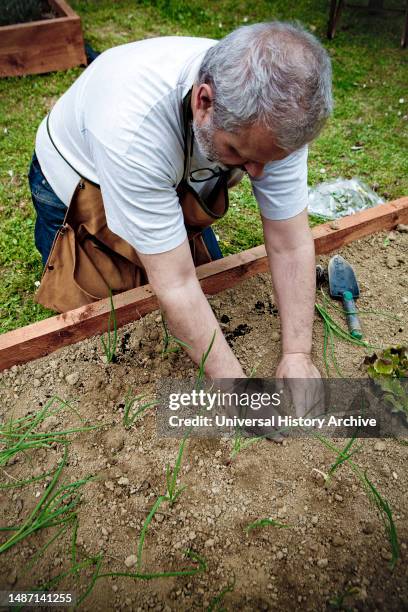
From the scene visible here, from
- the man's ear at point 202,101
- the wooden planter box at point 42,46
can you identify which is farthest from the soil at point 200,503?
the wooden planter box at point 42,46

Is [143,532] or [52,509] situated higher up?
[143,532]

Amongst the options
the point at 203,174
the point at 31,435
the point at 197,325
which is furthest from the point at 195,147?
the point at 31,435

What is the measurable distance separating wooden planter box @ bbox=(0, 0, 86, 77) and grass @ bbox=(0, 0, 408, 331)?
92 millimetres

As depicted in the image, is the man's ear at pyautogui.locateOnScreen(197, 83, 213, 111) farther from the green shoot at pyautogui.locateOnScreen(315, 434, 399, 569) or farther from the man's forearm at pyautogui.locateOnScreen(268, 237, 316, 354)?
the green shoot at pyautogui.locateOnScreen(315, 434, 399, 569)

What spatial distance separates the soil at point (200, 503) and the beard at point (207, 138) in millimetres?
855

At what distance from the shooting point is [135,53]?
5.91 ft

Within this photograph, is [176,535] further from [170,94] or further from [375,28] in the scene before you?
[375,28]

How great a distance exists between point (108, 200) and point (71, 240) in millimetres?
549

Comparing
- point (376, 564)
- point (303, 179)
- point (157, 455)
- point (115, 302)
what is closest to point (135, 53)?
point (303, 179)

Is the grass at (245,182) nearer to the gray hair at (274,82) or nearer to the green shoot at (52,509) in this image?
the green shoot at (52,509)

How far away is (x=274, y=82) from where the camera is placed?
1.41 metres

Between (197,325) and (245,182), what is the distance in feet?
6.21

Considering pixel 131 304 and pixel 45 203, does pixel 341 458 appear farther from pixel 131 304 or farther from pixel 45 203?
pixel 45 203

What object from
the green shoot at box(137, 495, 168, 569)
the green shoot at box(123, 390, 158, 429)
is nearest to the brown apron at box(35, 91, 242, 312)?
the green shoot at box(123, 390, 158, 429)
